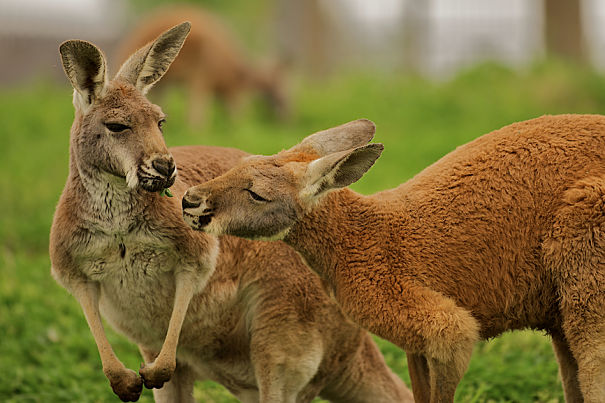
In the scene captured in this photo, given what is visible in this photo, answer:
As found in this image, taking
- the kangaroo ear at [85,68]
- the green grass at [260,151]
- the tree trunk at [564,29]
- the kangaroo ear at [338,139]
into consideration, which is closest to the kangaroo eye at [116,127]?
the kangaroo ear at [85,68]

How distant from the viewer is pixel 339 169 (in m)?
3.90

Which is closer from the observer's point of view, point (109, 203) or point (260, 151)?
point (109, 203)

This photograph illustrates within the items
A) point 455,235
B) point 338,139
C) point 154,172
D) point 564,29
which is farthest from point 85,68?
point 564,29

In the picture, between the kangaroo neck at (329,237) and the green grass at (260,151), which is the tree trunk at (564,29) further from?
the kangaroo neck at (329,237)

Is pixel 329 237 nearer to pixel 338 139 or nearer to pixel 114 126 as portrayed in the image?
pixel 338 139

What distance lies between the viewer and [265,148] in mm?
9352

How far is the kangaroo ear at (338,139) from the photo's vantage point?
4.29 metres

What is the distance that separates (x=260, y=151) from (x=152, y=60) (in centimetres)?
481

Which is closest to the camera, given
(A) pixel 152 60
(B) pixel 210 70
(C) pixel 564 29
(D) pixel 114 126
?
(D) pixel 114 126

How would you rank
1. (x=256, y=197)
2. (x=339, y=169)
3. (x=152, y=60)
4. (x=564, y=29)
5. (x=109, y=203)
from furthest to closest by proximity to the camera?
(x=564, y=29) → (x=152, y=60) → (x=109, y=203) → (x=256, y=197) → (x=339, y=169)

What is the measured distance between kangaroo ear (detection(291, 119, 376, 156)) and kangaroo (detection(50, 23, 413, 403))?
0.67 metres

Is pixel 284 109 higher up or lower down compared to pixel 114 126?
lower down

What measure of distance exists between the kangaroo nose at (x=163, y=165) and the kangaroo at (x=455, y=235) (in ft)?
0.48

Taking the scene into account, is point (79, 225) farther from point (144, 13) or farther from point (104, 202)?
point (144, 13)
